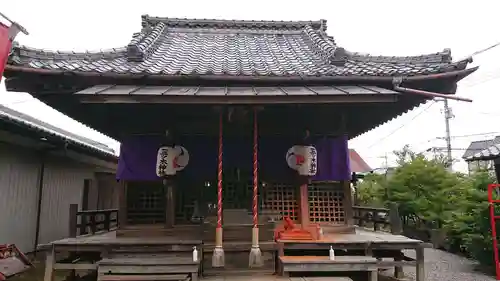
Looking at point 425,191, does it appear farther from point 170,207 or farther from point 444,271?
point 170,207

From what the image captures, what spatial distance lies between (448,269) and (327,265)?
7.21 metres

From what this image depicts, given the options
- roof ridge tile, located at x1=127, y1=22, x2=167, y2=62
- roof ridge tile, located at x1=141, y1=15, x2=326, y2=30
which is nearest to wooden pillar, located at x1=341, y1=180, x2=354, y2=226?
roof ridge tile, located at x1=127, y1=22, x2=167, y2=62

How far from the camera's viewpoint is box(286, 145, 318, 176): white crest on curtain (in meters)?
7.90

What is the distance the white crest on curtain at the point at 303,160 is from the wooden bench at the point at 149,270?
288cm

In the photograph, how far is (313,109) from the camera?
8.08 m

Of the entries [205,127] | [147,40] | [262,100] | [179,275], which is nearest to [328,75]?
[262,100]

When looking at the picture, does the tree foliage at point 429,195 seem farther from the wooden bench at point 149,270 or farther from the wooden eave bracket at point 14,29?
the wooden eave bracket at point 14,29

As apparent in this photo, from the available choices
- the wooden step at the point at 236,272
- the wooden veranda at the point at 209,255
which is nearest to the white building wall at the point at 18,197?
A: the wooden veranda at the point at 209,255

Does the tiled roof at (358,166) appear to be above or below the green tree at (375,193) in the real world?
above

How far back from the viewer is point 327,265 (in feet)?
22.4

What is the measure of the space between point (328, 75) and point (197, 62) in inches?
124

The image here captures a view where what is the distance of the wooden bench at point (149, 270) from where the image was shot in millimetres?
6582

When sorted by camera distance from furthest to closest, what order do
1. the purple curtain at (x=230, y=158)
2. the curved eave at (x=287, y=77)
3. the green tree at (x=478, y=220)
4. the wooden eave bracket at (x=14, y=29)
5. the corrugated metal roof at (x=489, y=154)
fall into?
the green tree at (x=478, y=220), the corrugated metal roof at (x=489, y=154), the purple curtain at (x=230, y=158), the curved eave at (x=287, y=77), the wooden eave bracket at (x=14, y=29)

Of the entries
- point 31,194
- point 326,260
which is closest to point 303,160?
point 326,260
